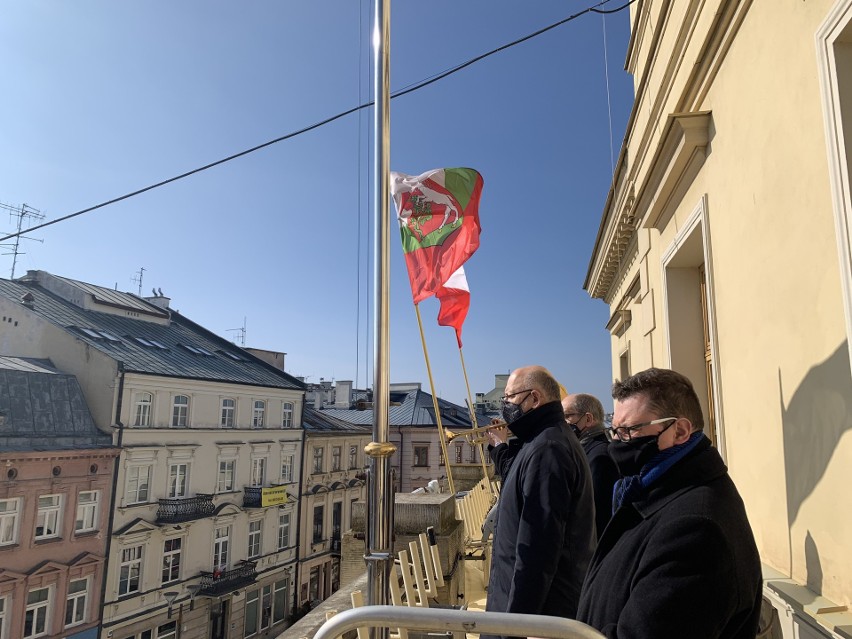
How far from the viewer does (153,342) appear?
2909cm

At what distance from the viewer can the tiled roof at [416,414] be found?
40250mm

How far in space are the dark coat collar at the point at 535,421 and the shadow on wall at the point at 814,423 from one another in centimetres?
112

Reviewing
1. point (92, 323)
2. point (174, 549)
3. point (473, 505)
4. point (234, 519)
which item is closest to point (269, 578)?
point (234, 519)

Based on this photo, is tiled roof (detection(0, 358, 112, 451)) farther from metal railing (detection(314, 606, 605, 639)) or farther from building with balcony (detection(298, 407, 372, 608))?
metal railing (detection(314, 606, 605, 639))

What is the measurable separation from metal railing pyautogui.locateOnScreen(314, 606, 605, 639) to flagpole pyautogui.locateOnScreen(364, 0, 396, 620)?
842 mm

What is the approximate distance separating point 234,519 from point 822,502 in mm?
30586

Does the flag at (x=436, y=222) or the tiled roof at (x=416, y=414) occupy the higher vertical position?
the flag at (x=436, y=222)

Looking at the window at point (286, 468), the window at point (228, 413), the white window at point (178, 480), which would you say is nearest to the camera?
the white window at point (178, 480)

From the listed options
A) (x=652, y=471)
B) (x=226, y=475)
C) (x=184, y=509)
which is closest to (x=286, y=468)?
(x=226, y=475)

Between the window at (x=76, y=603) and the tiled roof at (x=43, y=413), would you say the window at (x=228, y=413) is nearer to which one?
the tiled roof at (x=43, y=413)

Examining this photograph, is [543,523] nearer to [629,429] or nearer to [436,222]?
[629,429]

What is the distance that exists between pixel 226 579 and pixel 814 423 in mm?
29369

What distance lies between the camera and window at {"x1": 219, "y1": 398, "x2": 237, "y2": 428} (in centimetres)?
2989

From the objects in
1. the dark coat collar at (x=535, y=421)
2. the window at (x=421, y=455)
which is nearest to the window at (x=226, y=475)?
the window at (x=421, y=455)
